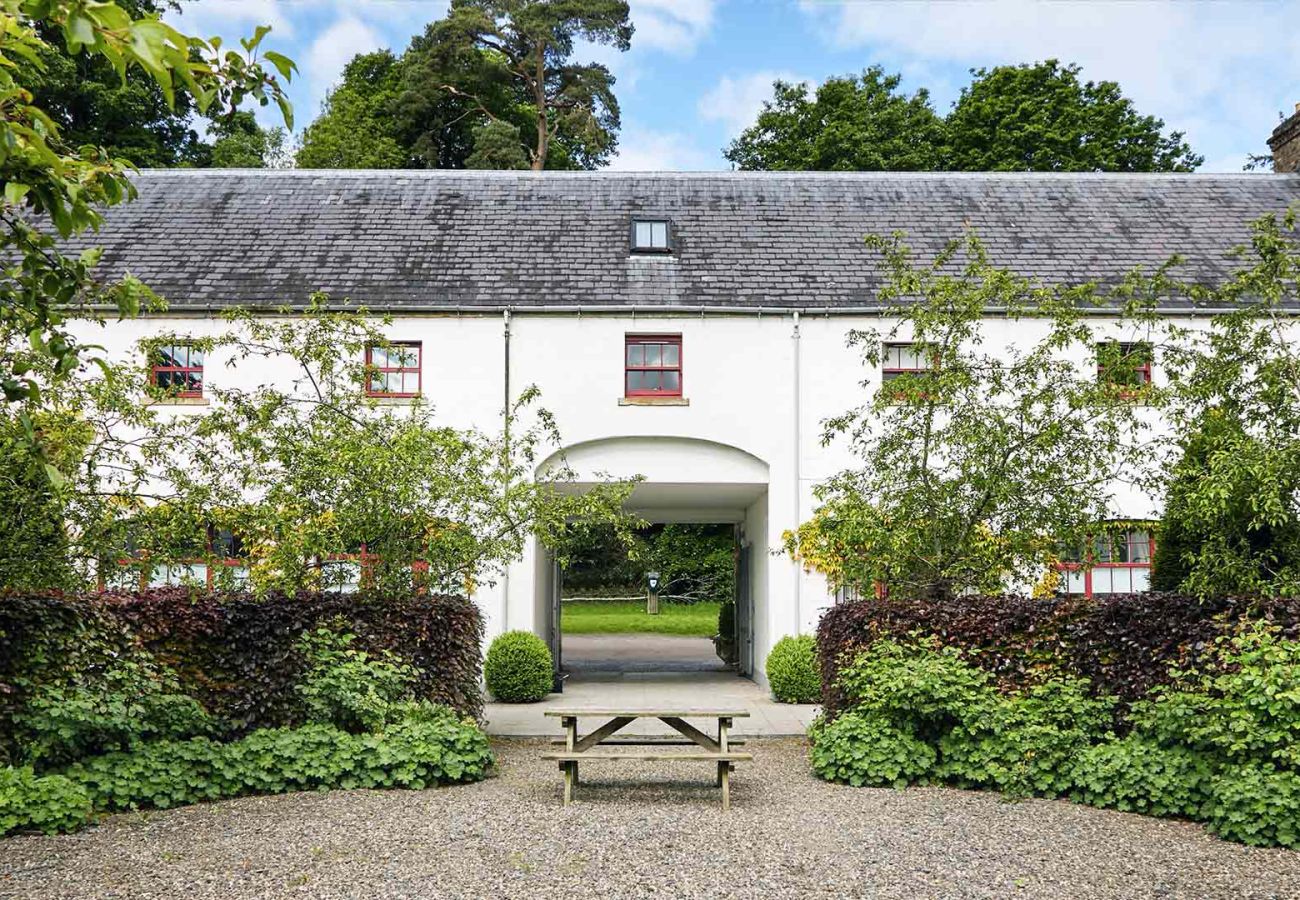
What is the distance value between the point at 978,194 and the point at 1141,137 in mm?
16463

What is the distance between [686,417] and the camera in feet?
62.5

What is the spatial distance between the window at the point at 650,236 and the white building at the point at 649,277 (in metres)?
0.05

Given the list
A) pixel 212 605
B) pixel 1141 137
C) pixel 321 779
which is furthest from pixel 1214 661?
pixel 1141 137

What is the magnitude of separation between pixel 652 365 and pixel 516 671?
5.24m

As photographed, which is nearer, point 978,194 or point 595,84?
point 978,194

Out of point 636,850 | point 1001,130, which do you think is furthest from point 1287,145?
point 636,850

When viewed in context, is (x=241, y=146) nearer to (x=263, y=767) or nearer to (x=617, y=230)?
(x=617, y=230)

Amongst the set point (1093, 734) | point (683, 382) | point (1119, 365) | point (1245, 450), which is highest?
point (683, 382)

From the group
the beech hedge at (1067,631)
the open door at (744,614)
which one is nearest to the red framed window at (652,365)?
the open door at (744,614)

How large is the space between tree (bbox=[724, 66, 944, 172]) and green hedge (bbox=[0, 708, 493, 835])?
27451 mm

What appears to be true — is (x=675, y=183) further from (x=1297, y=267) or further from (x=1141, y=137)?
(x=1141, y=137)

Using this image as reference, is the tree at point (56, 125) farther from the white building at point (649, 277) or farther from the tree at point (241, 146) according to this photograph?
the tree at point (241, 146)

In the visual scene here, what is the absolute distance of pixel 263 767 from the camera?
10133 millimetres

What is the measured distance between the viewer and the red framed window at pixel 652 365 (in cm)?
1927
